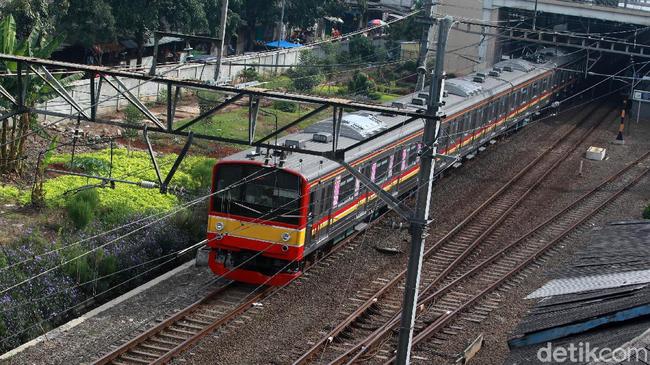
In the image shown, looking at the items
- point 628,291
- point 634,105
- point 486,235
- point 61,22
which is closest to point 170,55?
point 61,22

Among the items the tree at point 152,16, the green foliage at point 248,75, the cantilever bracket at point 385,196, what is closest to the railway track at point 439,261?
the cantilever bracket at point 385,196

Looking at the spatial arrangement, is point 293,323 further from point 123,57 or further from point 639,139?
point 123,57

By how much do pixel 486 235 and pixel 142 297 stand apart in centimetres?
816

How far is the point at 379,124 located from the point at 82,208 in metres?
6.14

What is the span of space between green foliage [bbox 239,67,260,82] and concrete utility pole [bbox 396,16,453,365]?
92.5ft

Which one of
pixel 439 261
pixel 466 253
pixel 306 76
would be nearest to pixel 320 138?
pixel 439 261

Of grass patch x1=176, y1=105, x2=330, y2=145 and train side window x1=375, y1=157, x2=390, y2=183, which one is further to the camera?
grass patch x1=176, y1=105, x2=330, y2=145

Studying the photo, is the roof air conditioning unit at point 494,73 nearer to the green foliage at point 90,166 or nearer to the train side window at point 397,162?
the train side window at point 397,162

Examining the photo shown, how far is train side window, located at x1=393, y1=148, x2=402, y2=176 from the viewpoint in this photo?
21.0 m

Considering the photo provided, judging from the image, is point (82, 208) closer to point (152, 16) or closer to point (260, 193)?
point (260, 193)

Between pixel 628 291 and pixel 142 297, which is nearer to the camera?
pixel 628 291

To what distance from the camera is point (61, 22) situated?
1425 inches

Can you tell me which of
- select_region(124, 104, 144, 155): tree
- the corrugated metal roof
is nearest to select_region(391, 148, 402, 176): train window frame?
the corrugated metal roof

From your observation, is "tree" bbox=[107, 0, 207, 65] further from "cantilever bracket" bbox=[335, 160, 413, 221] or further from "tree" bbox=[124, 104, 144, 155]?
"cantilever bracket" bbox=[335, 160, 413, 221]
